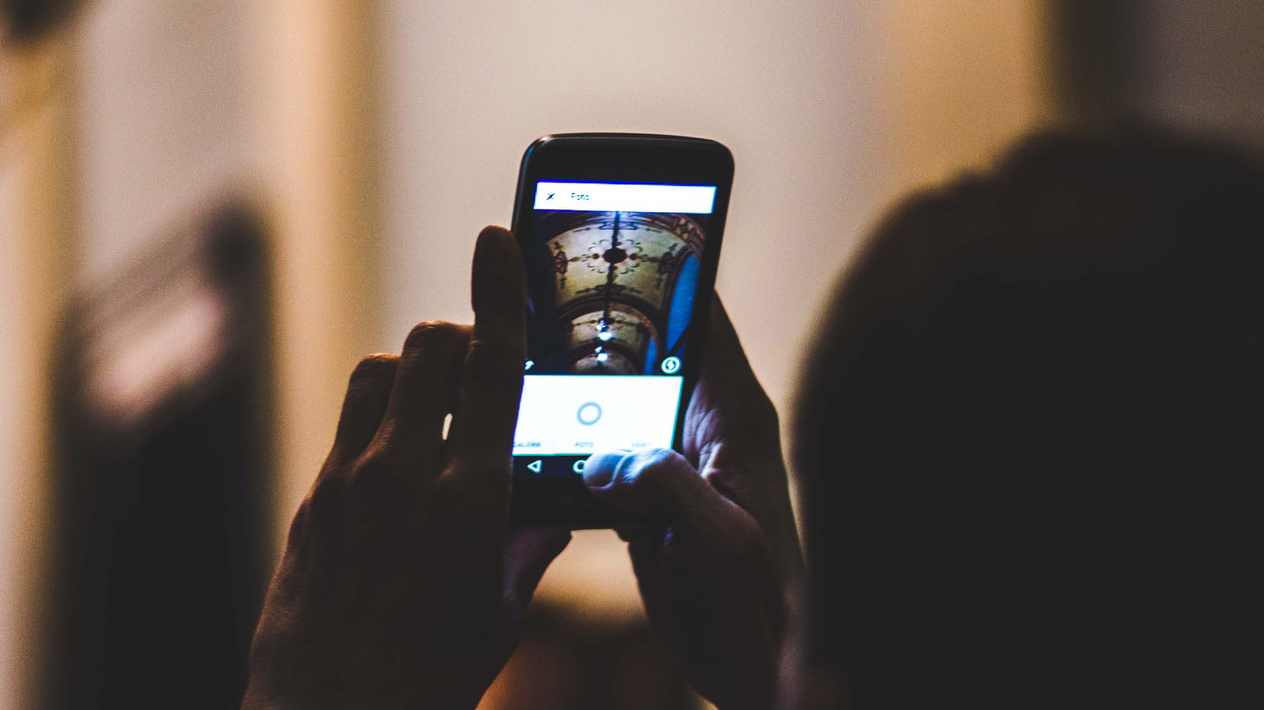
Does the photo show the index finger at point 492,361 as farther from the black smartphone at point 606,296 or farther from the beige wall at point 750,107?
the beige wall at point 750,107

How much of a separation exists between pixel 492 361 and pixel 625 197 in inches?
6.1

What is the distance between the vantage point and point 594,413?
57cm

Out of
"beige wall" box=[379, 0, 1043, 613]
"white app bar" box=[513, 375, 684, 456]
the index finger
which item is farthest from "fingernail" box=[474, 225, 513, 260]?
"beige wall" box=[379, 0, 1043, 613]

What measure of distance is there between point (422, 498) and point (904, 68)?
3.32ft

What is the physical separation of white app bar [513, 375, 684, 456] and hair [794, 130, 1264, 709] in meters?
0.30

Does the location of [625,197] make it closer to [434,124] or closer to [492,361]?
[492,361]

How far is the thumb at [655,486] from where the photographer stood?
0.51 metres

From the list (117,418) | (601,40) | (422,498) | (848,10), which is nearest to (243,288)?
(117,418)

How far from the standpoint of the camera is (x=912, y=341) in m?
0.26

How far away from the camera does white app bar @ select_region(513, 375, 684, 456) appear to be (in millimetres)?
562

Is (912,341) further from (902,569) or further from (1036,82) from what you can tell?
(1036,82)

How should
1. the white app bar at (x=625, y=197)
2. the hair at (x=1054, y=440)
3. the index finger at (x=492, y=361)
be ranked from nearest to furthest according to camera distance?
the hair at (x=1054, y=440), the index finger at (x=492, y=361), the white app bar at (x=625, y=197)

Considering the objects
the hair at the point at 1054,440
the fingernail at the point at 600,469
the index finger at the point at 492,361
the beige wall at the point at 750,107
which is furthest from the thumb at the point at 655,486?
Result: the beige wall at the point at 750,107

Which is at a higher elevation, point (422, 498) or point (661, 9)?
point (661, 9)
